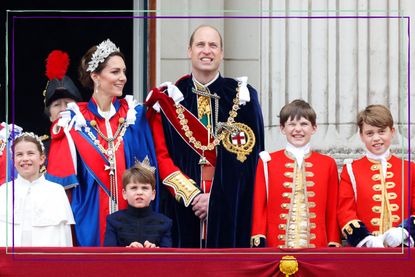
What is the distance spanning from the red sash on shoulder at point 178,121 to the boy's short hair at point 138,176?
1.63 ft

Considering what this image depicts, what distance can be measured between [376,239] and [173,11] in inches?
117

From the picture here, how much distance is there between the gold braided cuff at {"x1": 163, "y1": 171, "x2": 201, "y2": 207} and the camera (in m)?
9.12

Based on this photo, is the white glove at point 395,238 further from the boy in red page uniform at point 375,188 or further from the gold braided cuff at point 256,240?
the gold braided cuff at point 256,240

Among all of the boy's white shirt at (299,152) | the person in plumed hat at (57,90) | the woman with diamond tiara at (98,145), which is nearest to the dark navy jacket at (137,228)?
the woman with diamond tiara at (98,145)

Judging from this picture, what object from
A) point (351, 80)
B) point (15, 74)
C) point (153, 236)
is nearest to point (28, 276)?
point (153, 236)

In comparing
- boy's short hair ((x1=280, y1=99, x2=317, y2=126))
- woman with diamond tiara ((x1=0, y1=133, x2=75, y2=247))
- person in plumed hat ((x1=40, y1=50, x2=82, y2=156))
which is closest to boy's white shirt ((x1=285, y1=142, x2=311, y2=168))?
boy's short hair ((x1=280, y1=99, x2=317, y2=126))

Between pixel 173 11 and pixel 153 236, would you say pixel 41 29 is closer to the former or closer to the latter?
pixel 173 11

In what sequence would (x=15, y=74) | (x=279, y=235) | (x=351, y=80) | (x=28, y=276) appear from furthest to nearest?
(x=15, y=74), (x=351, y=80), (x=279, y=235), (x=28, y=276)

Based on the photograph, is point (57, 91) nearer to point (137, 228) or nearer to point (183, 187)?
point (183, 187)

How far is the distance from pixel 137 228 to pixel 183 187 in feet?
1.58

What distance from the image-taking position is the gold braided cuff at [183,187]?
9.12m

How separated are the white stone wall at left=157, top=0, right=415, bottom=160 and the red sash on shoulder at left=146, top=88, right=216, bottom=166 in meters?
1.27

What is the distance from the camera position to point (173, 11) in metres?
11.1

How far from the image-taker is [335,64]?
10.6m
